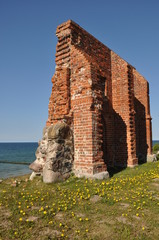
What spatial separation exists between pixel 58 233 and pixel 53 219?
0.57 meters

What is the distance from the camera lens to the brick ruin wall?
7.68 meters

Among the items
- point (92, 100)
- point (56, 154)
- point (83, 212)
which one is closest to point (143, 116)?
point (92, 100)

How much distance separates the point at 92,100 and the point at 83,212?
4.56 meters

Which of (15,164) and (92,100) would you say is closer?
(92,100)

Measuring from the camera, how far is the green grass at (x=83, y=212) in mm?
3402

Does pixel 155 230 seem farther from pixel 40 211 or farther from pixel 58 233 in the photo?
pixel 40 211

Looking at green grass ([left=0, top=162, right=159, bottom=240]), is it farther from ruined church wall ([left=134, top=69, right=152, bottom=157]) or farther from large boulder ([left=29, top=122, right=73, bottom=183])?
ruined church wall ([left=134, top=69, right=152, bottom=157])

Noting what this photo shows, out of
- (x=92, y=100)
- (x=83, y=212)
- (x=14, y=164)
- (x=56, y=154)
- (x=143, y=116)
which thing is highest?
(x=92, y=100)

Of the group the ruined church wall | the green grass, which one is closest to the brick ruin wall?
the green grass

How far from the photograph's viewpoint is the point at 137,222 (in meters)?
3.78

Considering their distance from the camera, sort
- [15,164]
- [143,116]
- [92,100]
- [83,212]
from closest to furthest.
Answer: [83,212], [92,100], [143,116], [15,164]

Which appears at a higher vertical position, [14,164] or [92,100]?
[92,100]

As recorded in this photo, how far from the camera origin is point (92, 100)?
304 inches

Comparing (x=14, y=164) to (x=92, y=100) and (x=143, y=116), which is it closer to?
(x=143, y=116)
